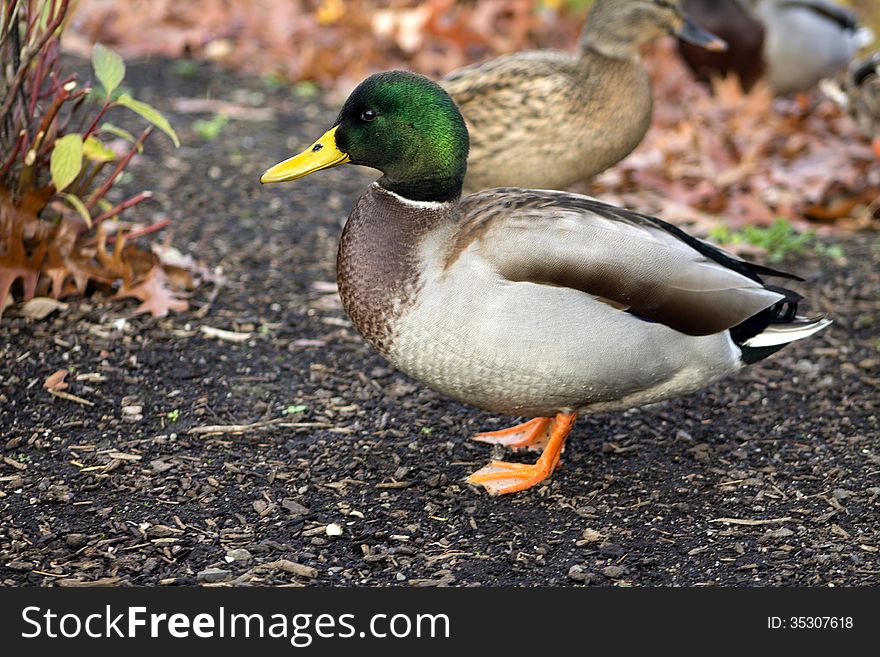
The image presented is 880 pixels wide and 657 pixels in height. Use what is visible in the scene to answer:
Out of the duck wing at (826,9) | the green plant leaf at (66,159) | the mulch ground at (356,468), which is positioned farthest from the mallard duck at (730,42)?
the green plant leaf at (66,159)

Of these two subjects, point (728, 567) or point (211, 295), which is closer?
point (728, 567)

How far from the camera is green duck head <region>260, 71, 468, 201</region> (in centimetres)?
313

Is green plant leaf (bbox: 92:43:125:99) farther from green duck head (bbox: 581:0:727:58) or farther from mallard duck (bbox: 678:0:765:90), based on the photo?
mallard duck (bbox: 678:0:765:90)

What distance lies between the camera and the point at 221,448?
11.4 feet

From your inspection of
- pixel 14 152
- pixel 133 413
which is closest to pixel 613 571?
pixel 133 413

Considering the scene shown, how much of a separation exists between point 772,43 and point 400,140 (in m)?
5.16

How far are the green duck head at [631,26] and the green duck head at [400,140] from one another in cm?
182

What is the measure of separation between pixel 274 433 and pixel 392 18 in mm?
5140

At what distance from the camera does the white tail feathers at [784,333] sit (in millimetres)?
3322

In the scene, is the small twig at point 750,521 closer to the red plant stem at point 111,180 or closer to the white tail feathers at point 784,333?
the white tail feathers at point 784,333

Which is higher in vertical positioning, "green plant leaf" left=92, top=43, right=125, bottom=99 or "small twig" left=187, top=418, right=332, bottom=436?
"green plant leaf" left=92, top=43, right=125, bottom=99

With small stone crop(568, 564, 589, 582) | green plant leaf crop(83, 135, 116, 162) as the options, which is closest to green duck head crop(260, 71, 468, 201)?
green plant leaf crop(83, 135, 116, 162)

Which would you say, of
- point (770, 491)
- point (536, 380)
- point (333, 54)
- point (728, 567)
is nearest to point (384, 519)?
point (536, 380)

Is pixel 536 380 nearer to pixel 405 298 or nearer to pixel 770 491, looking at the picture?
pixel 405 298
